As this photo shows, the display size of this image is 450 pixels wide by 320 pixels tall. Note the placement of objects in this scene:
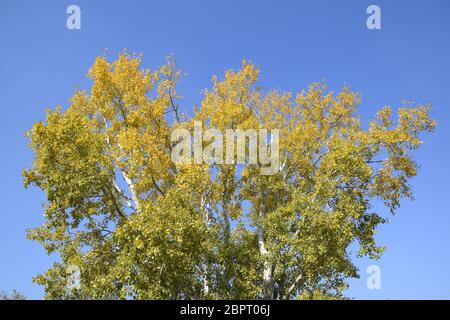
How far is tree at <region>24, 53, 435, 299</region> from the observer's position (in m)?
21.7

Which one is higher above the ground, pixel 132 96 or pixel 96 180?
pixel 132 96

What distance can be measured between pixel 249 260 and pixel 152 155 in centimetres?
728

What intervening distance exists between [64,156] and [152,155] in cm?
454

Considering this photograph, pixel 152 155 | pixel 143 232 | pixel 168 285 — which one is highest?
pixel 152 155

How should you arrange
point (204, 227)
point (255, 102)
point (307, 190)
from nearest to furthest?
point (204, 227) < point (307, 190) < point (255, 102)

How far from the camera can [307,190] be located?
29484 mm

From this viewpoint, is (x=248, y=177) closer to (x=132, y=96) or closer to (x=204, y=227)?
(x=204, y=227)

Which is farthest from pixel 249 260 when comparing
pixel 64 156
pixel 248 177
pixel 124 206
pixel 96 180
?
pixel 64 156

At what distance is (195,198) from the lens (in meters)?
25.8

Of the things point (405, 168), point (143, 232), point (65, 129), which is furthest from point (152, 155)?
point (405, 168)

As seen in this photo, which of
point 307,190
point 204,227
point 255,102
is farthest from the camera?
point 255,102

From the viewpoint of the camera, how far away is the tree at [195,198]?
855 inches

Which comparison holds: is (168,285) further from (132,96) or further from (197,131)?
(132,96)

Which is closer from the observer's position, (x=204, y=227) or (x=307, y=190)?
(x=204, y=227)
